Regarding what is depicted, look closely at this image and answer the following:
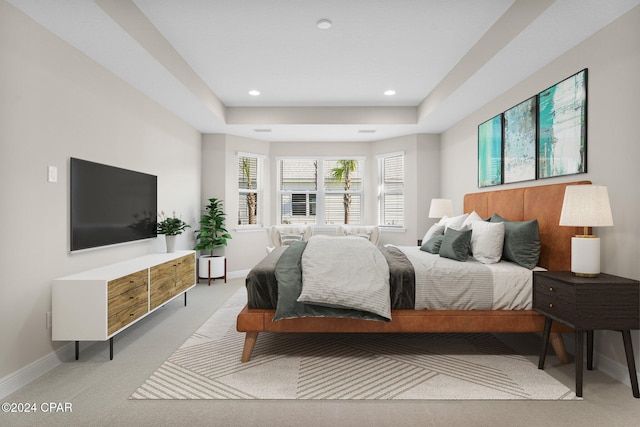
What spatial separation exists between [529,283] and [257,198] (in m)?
4.90

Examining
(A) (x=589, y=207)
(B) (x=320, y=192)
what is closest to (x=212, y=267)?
(B) (x=320, y=192)

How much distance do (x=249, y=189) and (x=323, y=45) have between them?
3573 mm

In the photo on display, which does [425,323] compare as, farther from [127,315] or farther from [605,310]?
[127,315]

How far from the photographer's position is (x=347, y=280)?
2555 mm

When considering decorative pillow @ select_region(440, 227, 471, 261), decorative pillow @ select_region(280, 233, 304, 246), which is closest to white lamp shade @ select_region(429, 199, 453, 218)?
decorative pillow @ select_region(440, 227, 471, 261)

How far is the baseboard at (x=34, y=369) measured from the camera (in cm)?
213

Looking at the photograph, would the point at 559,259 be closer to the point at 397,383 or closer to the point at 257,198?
the point at 397,383

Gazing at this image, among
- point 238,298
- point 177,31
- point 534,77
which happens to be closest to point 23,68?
point 177,31

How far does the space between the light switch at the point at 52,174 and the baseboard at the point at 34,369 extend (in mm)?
1302

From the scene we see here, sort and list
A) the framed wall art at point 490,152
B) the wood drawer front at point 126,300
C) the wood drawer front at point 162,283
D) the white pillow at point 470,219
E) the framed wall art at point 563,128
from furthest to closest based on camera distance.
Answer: the framed wall art at point 490,152, the white pillow at point 470,219, the wood drawer front at point 162,283, the framed wall art at point 563,128, the wood drawer front at point 126,300

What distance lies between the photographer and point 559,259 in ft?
8.92

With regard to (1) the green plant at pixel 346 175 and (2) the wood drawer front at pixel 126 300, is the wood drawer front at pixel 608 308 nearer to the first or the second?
(2) the wood drawer front at pixel 126 300

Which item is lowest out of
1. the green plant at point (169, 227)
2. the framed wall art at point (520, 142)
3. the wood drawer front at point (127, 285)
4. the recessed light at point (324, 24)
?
the wood drawer front at point (127, 285)

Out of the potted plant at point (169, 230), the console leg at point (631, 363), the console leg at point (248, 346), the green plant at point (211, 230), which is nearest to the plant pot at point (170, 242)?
the potted plant at point (169, 230)
